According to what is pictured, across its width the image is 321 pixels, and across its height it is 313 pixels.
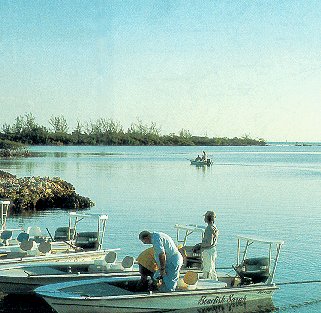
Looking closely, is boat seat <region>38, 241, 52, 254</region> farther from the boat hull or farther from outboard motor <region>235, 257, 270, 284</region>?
outboard motor <region>235, 257, 270, 284</region>

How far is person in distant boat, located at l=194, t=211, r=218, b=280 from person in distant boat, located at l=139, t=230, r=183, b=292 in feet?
6.71

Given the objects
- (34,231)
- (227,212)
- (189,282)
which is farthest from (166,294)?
(227,212)

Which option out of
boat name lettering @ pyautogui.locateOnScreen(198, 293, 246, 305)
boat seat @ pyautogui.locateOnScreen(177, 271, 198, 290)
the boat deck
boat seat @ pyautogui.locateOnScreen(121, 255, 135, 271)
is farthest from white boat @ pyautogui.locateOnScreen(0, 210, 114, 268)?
boat name lettering @ pyautogui.locateOnScreen(198, 293, 246, 305)

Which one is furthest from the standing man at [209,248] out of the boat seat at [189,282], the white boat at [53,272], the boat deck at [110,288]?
the white boat at [53,272]

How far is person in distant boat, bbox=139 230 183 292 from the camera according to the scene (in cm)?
1547

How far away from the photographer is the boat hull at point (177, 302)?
51.8ft

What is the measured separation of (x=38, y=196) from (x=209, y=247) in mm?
25424

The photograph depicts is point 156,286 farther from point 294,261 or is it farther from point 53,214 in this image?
point 53,214

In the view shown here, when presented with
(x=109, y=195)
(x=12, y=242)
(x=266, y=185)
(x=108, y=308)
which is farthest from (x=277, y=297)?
(x=266, y=185)

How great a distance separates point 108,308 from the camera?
15.9 m

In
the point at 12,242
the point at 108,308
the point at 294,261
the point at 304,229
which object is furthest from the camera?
the point at 304,229

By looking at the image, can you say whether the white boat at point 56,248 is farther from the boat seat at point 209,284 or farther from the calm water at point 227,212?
the boat seat at point 209,284

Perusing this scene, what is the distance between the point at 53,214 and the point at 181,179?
31.6 meters

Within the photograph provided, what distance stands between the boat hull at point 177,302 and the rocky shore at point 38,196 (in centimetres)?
2461
